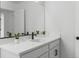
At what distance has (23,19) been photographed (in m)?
2.08

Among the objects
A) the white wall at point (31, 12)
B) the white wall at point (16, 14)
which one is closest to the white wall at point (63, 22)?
the white wall at point (31, 12)

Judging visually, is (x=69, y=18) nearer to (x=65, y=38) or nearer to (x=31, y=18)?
(x=65, y=38)

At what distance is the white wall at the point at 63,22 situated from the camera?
2.38 m

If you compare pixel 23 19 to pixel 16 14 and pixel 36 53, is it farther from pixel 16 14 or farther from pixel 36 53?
pixel 36 53

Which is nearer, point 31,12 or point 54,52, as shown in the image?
point 54,52

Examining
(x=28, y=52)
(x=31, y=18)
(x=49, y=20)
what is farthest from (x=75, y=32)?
(x=28, y=52)

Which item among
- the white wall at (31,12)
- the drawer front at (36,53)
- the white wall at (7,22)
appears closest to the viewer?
the drawer front at (36,53)

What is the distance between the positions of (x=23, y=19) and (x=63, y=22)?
3.80ft

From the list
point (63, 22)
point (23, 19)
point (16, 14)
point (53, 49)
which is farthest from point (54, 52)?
point (16, 14)

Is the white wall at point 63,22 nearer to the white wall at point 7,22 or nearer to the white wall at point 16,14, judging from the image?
the white wall at point 16,14

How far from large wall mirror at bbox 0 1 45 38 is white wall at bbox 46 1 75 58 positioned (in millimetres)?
273

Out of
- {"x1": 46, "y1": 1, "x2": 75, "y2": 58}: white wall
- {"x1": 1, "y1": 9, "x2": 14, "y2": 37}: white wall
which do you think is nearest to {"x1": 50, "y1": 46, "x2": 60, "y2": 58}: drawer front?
{"x1": 46, "y1": 1, "x2": 75, "y2": 58}: white wall

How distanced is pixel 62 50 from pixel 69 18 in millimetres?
951

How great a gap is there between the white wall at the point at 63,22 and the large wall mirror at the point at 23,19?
0.27 metres
